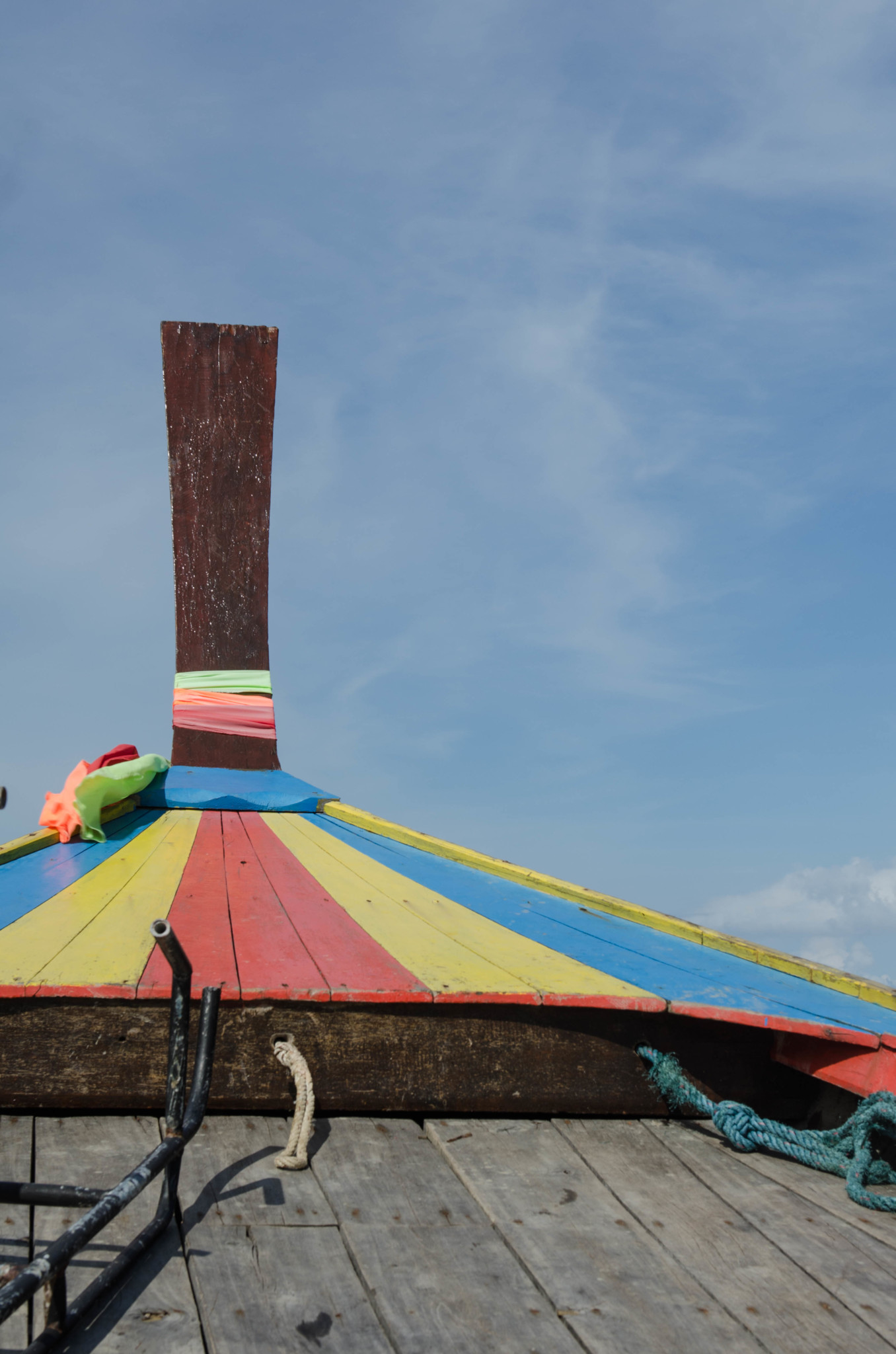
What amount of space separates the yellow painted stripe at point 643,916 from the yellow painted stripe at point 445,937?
0.33 m

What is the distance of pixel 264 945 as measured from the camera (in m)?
1.86

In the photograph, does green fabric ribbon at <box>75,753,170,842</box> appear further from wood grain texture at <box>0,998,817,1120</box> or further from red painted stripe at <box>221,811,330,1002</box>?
wood grain texture at <box>0,998,817,1120</box>

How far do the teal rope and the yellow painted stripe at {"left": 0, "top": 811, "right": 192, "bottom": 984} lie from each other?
104 centimetres

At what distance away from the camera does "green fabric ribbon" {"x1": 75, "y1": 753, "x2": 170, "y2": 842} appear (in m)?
2.98

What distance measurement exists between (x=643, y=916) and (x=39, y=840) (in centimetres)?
171

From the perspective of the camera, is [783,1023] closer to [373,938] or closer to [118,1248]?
[373,938]

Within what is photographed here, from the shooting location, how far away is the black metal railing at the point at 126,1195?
2.98 feet

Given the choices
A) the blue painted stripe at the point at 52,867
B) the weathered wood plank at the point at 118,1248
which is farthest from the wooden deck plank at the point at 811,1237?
the blue painted stripe at the point at 52,867

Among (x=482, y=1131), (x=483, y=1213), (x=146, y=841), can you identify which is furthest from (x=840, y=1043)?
(x=146, y=841)

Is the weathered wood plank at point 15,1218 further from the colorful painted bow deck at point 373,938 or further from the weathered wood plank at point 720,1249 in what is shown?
the weathered wood plank at point 720,1249

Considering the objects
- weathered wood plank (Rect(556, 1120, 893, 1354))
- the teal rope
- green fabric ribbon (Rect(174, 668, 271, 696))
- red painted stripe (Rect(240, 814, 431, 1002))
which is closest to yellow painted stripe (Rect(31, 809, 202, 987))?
red painted stripe (Rect(240, 814, 431, 1002))

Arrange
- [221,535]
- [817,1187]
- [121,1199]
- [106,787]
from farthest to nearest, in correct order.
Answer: [221,535], [106,787], [817,1187], [121,1199]

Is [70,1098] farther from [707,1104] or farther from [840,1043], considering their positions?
[840,1043]

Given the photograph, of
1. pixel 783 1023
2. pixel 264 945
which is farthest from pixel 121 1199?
pixel 783 1023
